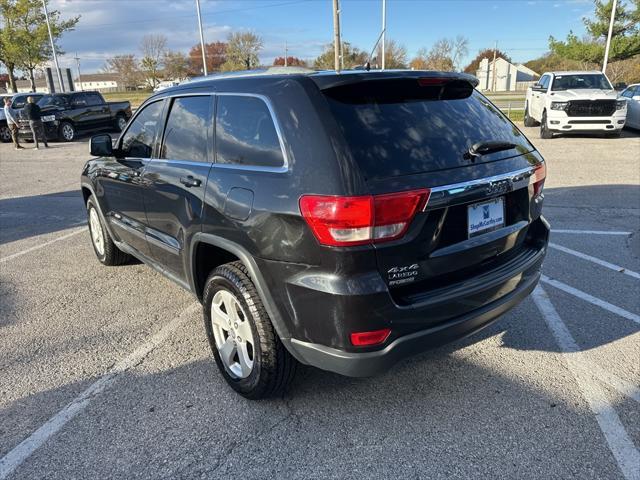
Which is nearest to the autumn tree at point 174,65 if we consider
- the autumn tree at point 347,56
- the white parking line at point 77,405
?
the autumn tree at point 347,56

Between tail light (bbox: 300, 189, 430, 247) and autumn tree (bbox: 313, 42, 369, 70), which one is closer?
tail light (bbox: 300, 189, 430, 247)

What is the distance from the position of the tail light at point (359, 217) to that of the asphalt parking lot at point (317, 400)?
1.12m

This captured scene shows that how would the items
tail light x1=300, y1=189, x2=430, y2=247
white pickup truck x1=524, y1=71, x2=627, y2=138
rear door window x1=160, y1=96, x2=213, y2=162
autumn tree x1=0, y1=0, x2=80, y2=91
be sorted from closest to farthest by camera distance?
tail light x1=300, y1=189, x2=430, y2=247 < rear door window x1=160, y1=96, x2=213, y2=162 < white pickup truck x1=524, y1=71, x2=627, y2=138 < autumn tree x1=0, y1=0, x2=80, y2=91

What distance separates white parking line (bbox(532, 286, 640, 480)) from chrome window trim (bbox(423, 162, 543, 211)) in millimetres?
1264

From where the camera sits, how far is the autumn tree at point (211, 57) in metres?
76.9

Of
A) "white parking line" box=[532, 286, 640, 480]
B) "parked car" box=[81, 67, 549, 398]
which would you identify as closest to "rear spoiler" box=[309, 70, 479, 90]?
"parked car" box=[81, 67, 549, 398]

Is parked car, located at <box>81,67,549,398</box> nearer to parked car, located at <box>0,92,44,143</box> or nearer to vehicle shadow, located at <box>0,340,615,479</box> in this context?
vehicle shadow, located at <box>0,340,615,479</box>

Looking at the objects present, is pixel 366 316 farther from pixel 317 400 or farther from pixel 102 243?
pixel 102 243

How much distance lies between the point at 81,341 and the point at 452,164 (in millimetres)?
2962

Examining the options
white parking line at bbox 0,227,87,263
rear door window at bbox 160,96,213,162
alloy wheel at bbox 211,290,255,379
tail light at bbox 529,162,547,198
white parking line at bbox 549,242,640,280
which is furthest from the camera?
white parking line at bbox 0,227,87,263

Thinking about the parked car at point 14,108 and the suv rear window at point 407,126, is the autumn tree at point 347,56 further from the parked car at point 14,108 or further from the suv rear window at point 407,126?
the suv rear window at point 407,126

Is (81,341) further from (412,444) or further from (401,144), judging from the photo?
(401,144)

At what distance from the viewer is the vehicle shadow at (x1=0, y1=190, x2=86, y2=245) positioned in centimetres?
676

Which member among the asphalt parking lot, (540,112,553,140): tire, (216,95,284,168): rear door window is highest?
(216,95,284,168): rear door window
